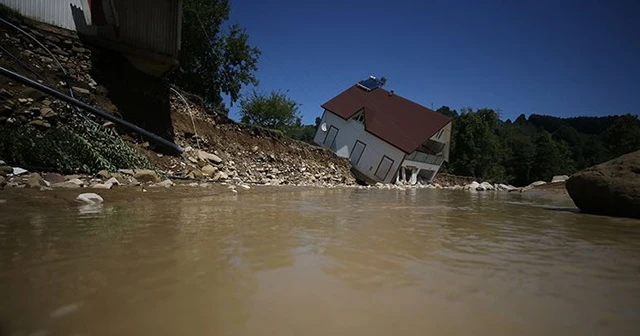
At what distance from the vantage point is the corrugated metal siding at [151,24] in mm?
10477

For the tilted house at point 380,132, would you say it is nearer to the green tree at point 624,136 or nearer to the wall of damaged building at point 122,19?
the wall of damaged building at point 122,19

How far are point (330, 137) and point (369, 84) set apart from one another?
8.29 metres

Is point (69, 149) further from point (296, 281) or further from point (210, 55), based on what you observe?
point (210, 55)

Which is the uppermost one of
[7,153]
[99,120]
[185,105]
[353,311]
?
[185,105]

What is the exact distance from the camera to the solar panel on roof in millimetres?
33312

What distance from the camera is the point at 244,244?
2.73m

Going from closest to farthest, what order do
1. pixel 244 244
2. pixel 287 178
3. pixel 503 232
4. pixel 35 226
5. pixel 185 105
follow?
pixel 244 244 < pixel 35 226 < pixel 503 232 < pixel 185 105 < pixel 287 178

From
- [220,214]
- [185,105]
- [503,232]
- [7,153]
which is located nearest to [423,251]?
[503,232]

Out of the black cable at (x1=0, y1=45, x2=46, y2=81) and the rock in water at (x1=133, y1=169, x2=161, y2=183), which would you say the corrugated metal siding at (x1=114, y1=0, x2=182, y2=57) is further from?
the rock in water at (x1=133, y1=169, x2=161, y2=183)

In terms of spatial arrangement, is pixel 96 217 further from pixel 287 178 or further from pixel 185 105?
pixel 287 178

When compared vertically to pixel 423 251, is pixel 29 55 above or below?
above

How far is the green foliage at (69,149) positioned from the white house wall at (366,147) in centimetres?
2055

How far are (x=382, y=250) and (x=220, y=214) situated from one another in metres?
2.52

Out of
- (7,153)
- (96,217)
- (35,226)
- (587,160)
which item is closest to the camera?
(35,226)
